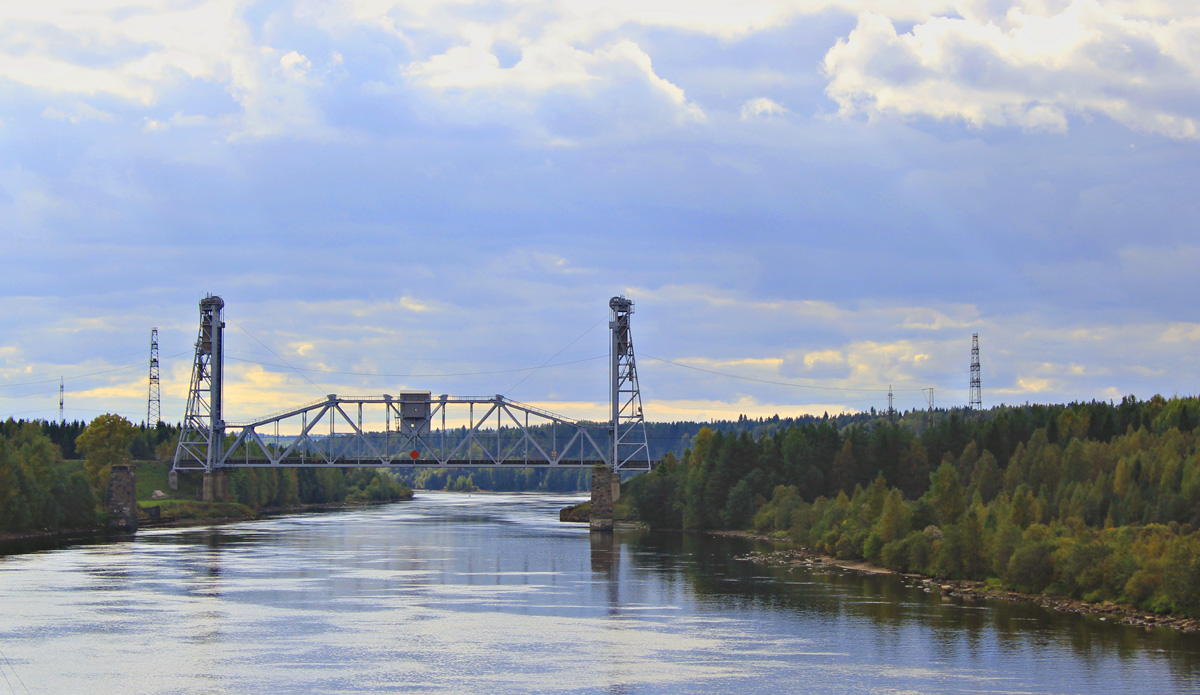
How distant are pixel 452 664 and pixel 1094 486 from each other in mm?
64718

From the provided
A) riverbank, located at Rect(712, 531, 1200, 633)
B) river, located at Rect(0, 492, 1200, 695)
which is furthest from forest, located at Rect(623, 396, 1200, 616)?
river, located at Rect(0, 492, 1200, 695)

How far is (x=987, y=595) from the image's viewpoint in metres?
70.1

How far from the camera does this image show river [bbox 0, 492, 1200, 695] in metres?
47.0

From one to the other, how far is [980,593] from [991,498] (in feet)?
149

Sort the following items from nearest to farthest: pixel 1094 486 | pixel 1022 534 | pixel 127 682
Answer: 1. pixel 127 682
2. pixel 1022 534
3. pixel 1094 486

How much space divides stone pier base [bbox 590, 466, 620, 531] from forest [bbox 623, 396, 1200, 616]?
7.68 meters

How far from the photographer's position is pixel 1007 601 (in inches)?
2672

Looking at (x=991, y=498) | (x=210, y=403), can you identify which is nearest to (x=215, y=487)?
(x=210, y=403)

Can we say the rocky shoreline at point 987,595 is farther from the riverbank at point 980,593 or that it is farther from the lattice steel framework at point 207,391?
the lattice steel framework at point 207,391

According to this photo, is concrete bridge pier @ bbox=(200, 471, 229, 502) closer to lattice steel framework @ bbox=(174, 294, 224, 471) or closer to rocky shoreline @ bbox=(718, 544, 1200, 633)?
lattice steel framework @ bbox=(174, 294, 224, 471)

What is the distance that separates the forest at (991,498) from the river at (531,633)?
13.7 ft

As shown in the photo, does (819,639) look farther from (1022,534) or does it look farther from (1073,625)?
(1022,534)

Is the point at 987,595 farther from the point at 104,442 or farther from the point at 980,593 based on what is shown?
the point at 104,442

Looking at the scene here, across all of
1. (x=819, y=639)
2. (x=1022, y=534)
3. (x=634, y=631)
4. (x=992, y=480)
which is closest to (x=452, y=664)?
(x=634, y=631)
